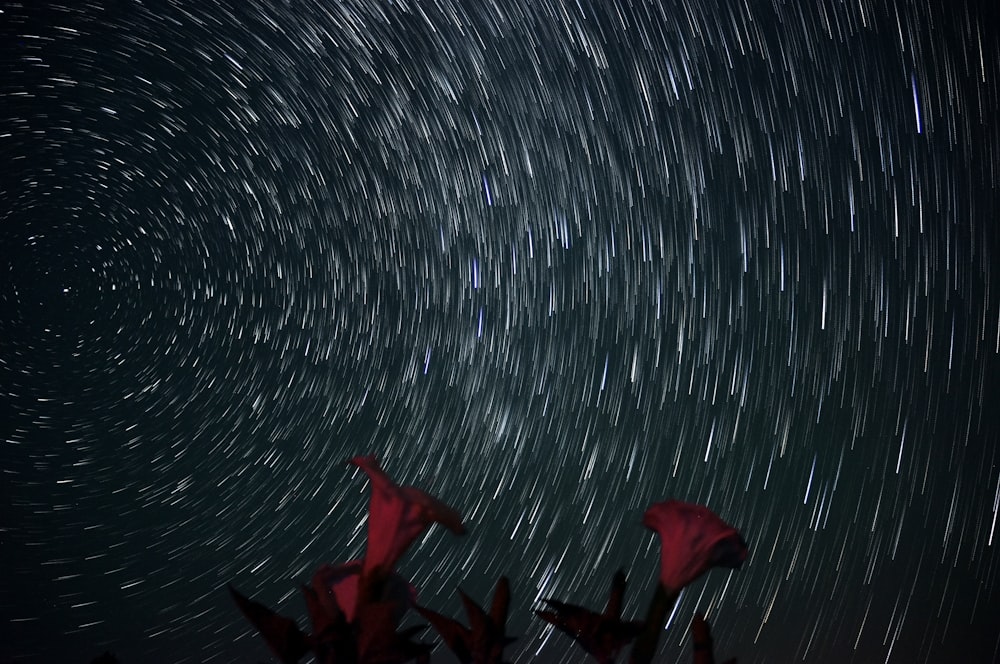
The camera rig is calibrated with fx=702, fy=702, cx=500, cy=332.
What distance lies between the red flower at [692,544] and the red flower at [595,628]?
0.18 m

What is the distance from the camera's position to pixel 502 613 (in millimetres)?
1058

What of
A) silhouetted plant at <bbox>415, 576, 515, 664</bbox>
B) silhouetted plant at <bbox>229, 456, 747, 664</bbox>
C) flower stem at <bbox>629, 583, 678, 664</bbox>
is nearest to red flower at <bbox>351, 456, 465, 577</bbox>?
silhouetted plant at <bbox>229, 456, 747, 664</bbox>

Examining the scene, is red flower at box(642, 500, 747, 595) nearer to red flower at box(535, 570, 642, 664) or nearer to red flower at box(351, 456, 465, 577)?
red flower at box(535, 570, 642, 664)

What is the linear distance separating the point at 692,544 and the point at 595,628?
27 cm

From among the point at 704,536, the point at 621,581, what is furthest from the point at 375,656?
the point at 704,536

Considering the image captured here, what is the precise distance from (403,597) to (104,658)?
0.49 metres

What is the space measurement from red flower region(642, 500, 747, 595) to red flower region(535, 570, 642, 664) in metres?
0.18

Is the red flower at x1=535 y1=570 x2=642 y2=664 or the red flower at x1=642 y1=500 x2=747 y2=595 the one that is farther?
the red flower at x1=642 y1=500 x2=747 y2=595

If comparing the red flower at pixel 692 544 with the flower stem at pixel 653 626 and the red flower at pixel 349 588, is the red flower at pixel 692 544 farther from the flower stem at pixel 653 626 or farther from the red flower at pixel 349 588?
the red flower at pixel 349 588

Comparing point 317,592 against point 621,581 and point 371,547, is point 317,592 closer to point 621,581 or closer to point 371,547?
point 371,547

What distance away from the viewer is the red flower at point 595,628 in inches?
40.2

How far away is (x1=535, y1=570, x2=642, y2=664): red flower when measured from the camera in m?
1.02

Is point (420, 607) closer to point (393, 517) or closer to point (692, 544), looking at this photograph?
point (393, 517)

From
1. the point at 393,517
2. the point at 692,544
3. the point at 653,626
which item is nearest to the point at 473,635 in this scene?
the point at 393,517
